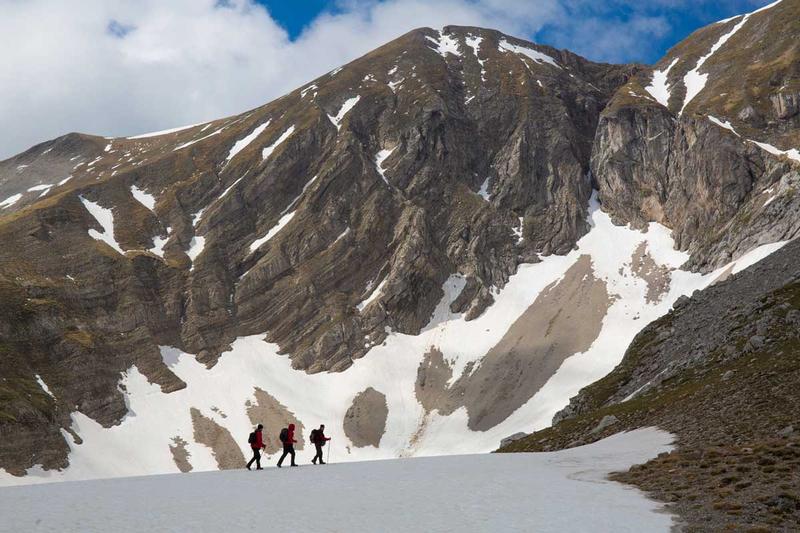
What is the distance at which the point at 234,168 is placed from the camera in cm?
18938

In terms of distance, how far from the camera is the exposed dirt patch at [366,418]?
132 m

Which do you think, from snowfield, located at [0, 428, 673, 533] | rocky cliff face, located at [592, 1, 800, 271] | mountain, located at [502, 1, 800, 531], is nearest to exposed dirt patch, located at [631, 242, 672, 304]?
rocky cliff face, located at [592, 1, 800, 271]

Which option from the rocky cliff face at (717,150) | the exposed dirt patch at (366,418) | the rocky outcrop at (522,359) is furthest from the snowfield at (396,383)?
the rocky cliff face at (717,150)

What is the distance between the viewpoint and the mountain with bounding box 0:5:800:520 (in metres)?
128

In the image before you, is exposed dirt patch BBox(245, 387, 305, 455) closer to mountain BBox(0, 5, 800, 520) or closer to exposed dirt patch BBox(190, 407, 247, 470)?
mountain BBox(0, 5, 800, 520)

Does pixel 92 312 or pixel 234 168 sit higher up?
pixel 234 168

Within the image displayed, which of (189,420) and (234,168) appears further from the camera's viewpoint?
(234,168)

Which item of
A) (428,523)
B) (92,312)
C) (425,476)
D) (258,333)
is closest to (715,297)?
(425,476)

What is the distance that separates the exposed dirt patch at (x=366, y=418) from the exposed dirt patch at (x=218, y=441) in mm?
22497

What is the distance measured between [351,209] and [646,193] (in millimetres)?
77023

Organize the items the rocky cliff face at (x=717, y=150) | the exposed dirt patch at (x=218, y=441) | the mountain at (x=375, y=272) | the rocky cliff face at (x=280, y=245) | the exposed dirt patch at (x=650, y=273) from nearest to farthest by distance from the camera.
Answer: the exposed dirt patch at (x=218, y=441)
the mountain at (x=375, y=272)
the rocky cliff face at (x=717, y=150)
the rocky cliff face at (x=280, y=245)
the exposed dirt patch at (x=650, y=273)

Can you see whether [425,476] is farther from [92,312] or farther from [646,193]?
[646,193]

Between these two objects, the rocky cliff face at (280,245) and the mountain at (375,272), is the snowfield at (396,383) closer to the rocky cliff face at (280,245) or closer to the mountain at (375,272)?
the mountain at (375,272)

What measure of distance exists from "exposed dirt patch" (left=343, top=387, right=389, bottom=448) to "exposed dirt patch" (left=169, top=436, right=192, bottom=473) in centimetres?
3022
